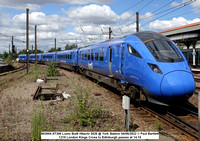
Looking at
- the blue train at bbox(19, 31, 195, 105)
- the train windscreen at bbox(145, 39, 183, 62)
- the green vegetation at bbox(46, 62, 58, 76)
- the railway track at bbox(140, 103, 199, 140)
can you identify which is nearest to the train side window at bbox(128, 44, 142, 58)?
the blue train at bbox(19, 31, 195, 105)

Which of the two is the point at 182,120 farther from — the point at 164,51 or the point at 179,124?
the point at 164,51

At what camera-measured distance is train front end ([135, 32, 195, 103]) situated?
243 inches

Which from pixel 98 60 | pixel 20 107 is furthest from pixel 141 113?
pixel 98 60

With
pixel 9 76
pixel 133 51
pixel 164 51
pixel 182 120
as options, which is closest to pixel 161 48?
pixel 164 51

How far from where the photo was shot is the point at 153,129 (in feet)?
19.6

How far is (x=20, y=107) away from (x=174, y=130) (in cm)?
579

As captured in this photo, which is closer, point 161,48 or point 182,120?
point 182,120

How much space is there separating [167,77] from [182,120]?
4.74 ft

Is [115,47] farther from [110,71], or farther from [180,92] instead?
[180,92]

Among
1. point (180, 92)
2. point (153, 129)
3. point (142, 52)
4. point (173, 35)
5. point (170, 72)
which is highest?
point (173, 35)

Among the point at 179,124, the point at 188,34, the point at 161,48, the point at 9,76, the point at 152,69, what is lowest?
the point at 179,124

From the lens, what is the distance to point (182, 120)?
630 centimetres

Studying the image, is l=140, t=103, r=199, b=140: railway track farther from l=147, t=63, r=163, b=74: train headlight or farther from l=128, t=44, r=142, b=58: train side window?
l=128, t=44, r=142, b=58: train side window

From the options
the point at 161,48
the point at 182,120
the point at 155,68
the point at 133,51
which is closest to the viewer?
the point at 182,120
